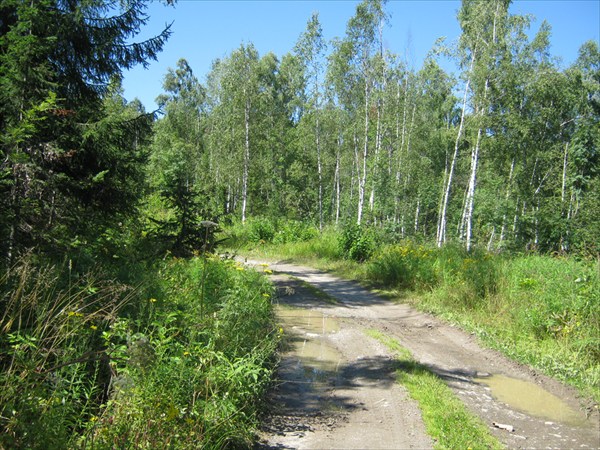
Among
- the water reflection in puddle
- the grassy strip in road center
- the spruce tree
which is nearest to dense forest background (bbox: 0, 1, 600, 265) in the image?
the spruce tree

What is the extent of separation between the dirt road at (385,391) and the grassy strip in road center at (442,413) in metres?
0.13

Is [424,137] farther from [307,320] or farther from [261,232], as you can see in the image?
[307,320]

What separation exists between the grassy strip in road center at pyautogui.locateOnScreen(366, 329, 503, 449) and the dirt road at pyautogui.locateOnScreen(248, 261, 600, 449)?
13 cm

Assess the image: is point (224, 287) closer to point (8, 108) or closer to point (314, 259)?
point (8, 108)

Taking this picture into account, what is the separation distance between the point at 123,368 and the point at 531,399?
5.23 m

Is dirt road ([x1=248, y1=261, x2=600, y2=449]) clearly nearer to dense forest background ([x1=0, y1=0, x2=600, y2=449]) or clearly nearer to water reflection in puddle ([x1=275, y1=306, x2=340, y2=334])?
water reflection in puddle ([x1=275, y1=306, x2=340, y2=334])

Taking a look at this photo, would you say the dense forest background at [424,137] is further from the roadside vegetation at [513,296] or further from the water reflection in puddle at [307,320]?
the water reflection in puddle at [307,320]

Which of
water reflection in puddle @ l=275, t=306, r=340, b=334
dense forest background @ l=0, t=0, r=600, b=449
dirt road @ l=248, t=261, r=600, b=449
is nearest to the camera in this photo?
dense forest background @ l=0, t=0, r=600, b=449

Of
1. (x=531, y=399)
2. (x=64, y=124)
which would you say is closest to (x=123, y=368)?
(x=64, y=124)

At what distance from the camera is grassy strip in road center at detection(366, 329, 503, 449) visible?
177 inches

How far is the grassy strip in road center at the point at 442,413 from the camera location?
449cm

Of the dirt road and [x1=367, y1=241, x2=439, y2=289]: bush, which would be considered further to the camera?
[x1=367, y1=241, x2=439, y2=289]: bush

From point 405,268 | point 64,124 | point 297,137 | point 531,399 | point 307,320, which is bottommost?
point 531,399

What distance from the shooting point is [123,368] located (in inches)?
149
